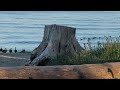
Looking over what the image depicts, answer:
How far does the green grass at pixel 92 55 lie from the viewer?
7343 mm

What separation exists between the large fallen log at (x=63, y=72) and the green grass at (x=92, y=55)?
363 cm

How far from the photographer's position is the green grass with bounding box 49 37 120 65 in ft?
24.1

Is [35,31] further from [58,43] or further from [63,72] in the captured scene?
[63,72]

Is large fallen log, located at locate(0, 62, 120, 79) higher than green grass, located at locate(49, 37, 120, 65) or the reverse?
higher

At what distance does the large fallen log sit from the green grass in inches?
143

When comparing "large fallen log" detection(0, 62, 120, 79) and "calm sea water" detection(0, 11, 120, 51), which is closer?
"large fallen log" detection(0, 62, 120, 79)

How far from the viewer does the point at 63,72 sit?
10.9 feet

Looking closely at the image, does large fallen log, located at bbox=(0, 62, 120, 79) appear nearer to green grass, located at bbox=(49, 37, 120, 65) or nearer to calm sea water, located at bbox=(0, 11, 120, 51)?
green grass, located at bbox=(49, 37, 120, 65)

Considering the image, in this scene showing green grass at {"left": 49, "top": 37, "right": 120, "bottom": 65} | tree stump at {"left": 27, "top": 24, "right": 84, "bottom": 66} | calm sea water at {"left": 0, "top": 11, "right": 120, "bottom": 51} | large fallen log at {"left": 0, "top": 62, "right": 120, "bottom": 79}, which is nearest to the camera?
large fallen log at {"left": 0, "top": 62, "right": 120, "bottom": 79}

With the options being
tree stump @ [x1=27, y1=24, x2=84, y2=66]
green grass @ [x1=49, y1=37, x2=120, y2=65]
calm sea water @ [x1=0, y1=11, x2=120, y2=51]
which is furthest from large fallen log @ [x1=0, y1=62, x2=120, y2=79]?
calm sea water @ [x1=0, y1=11, x2=120, y2=51]

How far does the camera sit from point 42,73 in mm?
3326

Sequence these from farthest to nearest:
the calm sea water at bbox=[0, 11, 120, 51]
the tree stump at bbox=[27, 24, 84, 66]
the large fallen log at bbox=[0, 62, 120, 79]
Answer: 1. the calm sea water at bbox=[0, 11, 120, 51]
2. the tree stump at bbox=[27, 24, 84, 66]
3. the large fallen log at bbox=[0, 62, 120, 79]
